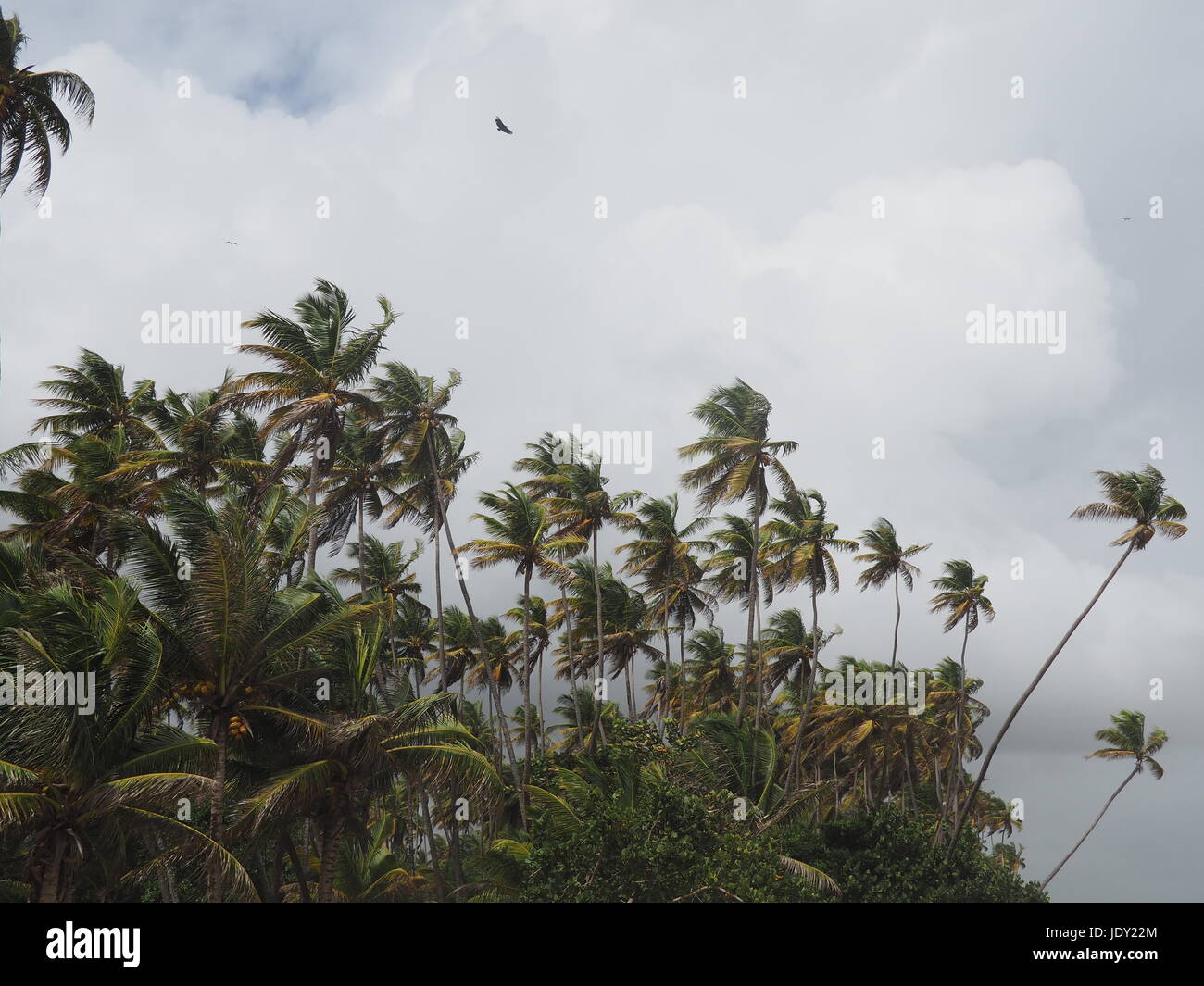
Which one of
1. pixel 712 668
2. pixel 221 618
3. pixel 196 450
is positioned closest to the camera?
pixel 221 618

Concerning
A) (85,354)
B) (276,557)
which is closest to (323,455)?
(276,557)

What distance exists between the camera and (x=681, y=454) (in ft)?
124

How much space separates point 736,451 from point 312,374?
17369 millimetres

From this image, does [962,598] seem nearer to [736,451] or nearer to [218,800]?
[736,451]

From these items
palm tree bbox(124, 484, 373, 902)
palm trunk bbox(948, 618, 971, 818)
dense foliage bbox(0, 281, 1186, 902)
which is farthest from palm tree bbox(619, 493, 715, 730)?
palm tree bbox(124, 484, 373, 902)

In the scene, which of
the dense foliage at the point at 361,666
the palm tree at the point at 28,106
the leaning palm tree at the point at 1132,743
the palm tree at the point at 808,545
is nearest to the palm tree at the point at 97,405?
the dense foliage at the point at 361,666

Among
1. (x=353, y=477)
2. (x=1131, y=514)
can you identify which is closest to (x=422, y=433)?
(x=353, y=477)

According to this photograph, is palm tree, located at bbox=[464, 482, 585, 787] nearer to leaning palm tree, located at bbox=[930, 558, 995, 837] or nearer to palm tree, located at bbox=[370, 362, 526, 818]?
palm tree, located at bbox=[370, 362, 526, 818]

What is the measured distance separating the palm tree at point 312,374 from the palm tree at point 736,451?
49.1ft

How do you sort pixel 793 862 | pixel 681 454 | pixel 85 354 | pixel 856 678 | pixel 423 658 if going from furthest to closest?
pixel 423 658 → pixel 856 678 → pixel 681 454 → pixel 85 354 → pixel 793 862

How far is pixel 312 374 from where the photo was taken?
88.8 ft
